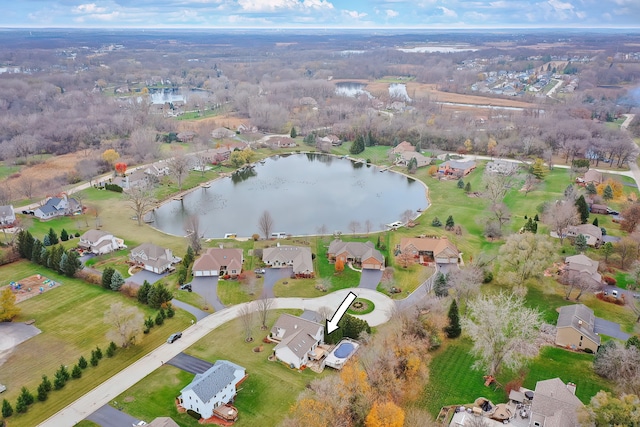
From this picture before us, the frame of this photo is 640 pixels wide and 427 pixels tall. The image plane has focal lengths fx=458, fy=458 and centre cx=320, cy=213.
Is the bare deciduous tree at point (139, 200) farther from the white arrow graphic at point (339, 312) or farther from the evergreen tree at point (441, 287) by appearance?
the evergreen tree at point (441, 287)

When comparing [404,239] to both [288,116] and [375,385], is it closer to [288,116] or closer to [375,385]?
[375,385]

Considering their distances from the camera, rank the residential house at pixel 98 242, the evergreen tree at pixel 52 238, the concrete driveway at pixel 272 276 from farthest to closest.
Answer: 1. the evergreen tree at pixel 52 238
2. the residential house at pixel 98 242
3. the concrete driveway at pixel 272 276

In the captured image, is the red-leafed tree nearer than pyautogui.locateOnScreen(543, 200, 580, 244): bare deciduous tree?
No

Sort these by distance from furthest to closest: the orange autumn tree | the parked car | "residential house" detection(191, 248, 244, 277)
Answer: "residential house" detection(191, 248, 244, 277) → the parked car → the orange autumn tree

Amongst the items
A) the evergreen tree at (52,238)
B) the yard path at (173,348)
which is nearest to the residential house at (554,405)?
the yard path at (173,348)

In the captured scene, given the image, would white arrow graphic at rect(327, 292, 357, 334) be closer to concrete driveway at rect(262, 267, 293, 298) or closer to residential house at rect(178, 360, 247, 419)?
concrete driveway at rect(262, 267, 293, 298)

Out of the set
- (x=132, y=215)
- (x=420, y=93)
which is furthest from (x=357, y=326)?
(x=420, y=93)

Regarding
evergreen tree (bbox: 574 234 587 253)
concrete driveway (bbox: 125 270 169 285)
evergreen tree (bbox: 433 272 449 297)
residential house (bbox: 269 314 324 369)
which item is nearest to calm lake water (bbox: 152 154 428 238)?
concrete driveway (bbox: 125 270 169 285)

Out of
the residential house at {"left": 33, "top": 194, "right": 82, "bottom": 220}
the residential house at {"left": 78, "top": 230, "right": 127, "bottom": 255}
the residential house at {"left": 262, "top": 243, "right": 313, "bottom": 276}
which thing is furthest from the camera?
the residential house at {"left": 33, "top": 194, "right": 82, "bottom": 220}
